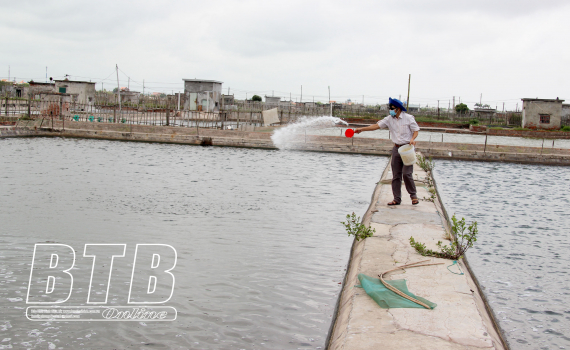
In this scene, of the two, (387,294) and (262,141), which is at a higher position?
(262,141)

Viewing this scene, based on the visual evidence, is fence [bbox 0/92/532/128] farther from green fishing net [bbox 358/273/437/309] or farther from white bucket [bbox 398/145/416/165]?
green fishing net [bbox 358/273/437/309]

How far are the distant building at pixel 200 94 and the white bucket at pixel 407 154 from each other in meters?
37.4

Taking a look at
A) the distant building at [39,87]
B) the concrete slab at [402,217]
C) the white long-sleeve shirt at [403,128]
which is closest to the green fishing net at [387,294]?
the concrete slab at [402,217]

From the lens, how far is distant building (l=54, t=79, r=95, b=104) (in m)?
45.0

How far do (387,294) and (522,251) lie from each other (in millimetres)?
4223

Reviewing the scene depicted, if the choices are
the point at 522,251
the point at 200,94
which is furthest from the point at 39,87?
the point at 522,251

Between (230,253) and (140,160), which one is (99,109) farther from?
(230,253)

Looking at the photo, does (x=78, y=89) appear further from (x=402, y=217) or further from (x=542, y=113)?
(x=402, y=217)

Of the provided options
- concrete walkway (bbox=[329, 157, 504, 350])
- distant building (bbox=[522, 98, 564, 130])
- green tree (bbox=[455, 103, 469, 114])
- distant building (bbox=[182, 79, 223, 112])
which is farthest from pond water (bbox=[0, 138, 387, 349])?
green tree (bbox=[455, 103, 469, 114])

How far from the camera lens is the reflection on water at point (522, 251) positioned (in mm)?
Answer: 4914

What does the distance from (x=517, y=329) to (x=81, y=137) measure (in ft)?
89.6

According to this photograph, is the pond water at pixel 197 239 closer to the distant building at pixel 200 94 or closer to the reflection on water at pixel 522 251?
the reflection on water at pixel 522 251

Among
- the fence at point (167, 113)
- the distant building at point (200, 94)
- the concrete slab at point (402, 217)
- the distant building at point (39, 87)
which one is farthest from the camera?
the distant building at point (39, 87)

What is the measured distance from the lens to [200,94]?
44.5 meters
